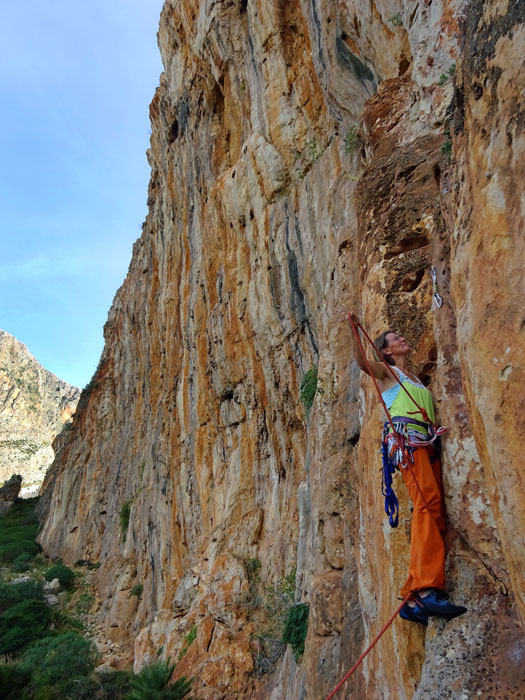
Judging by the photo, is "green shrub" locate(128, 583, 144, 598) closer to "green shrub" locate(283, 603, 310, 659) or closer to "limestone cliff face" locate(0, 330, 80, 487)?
"green shrub" locate(283, 603, 310, 659)

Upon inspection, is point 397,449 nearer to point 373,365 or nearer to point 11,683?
point 373,365

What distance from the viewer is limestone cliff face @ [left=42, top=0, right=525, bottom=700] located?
255 centimetres

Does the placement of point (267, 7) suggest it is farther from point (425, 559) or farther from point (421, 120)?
point (425, 559)

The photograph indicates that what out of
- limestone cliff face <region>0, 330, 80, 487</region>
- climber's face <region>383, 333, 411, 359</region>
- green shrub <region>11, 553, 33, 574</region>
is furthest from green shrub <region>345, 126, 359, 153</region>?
limestone cliff face <region>0, 330, 80, 487</region>

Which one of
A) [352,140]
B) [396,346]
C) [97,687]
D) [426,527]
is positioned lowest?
[97,687]

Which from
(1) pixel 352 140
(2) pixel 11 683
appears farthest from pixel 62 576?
(1) pixel 352 140

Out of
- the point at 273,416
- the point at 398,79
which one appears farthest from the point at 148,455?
the point at 398,79

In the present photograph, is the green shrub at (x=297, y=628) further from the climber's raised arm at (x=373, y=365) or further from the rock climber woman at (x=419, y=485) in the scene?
the climber's raised arm at (x=373, y=365)

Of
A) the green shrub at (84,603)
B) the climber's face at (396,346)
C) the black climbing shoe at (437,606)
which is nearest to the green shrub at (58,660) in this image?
the green shrub at (84,603)

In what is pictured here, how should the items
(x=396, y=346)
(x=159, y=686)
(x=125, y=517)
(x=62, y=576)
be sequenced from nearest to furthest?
1. (x=396, y=346)
2. (x=159, y=686)
3. (x=125, y=517)
4. (x=62, y=576)

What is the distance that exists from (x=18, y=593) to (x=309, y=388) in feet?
60.4

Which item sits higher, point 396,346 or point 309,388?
point 309,388

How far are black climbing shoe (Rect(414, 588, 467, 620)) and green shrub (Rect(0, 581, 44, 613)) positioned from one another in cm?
2101

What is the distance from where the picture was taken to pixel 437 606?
266 centimetres
